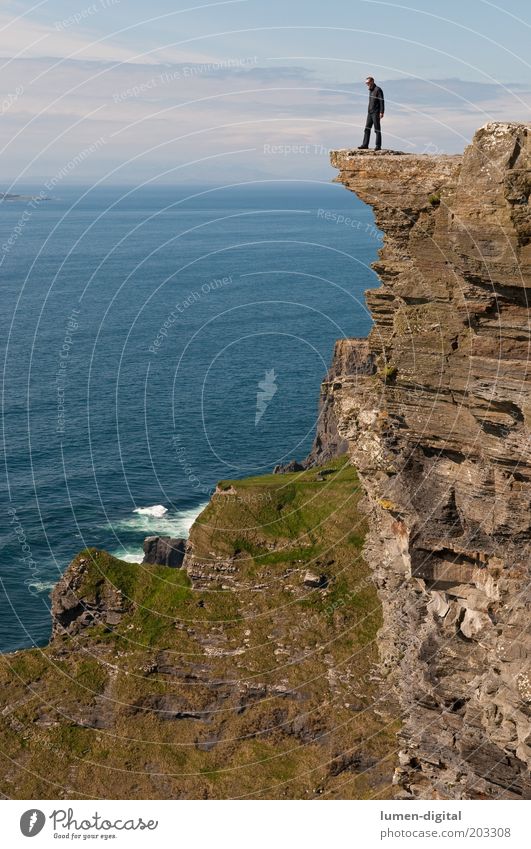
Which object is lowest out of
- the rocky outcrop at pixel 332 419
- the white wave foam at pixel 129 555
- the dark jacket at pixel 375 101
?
the white wave foam at pixel 129 555

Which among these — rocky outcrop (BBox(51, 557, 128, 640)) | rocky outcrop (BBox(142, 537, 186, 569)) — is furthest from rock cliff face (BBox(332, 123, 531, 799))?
rocky outcrop (BBox(142, 537, 186, 569))

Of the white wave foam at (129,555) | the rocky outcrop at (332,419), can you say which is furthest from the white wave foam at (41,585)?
the rocky outcrop at (332,419)

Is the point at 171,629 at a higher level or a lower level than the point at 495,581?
lower

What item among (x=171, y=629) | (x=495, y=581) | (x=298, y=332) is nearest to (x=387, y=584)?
(x=495, y=581)

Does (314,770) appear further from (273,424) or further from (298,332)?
(298,332)

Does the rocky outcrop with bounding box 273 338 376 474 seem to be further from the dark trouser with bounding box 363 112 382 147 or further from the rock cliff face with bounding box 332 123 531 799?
the dark trouser with bounding box 363 112 382 147

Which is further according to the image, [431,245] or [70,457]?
[70,457]

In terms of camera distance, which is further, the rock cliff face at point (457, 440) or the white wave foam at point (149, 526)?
the white wave foam at point (149, 526)

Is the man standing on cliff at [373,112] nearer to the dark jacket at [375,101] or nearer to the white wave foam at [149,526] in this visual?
the dark jacket at [375,101]

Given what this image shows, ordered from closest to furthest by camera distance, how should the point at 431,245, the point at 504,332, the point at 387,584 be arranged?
the point at 504,332 → the point at 431,245 → the point at 387,584
